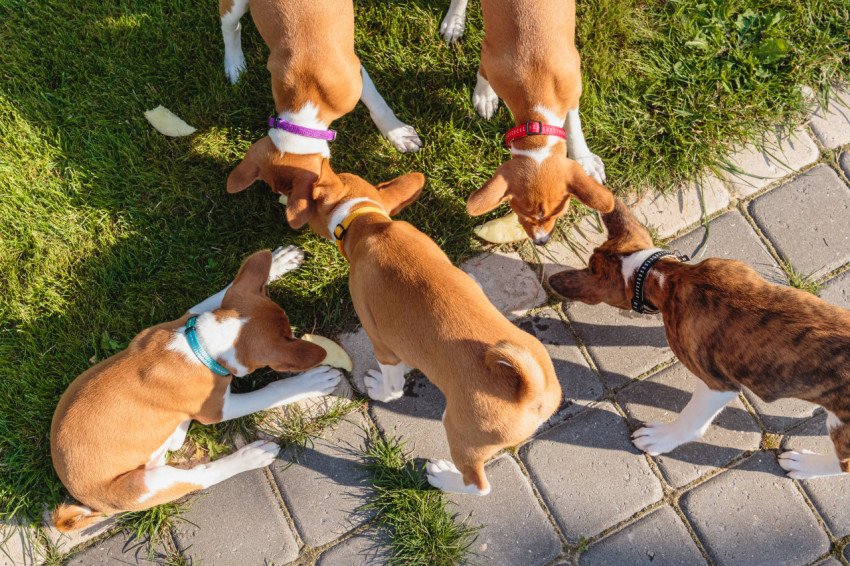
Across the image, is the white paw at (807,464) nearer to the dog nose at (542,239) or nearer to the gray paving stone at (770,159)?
the gray paving stone at (770,159)

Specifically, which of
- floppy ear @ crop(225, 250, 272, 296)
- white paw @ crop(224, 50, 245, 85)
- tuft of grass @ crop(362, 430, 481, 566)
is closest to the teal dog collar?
floppy ear @ crop(225, 250, 272, 296)

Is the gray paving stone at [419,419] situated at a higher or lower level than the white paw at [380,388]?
lower

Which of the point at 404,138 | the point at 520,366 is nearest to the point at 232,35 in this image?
the point at 404,138

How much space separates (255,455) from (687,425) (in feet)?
8.93

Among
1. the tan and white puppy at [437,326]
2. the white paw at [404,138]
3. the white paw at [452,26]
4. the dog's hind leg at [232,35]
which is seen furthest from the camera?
the white paw at [452,26]

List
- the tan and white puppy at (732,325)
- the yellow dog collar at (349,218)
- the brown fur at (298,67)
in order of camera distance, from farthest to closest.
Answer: the brown fur at (298,67) < the yellow dog collar at (349,218) < the tan and white puppy at (732,325)

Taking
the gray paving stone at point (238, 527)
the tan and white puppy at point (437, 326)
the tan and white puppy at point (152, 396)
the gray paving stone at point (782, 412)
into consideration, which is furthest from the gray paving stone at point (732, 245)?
the gray paving stone at point (238, 527)

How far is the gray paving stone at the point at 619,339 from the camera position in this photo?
14.1ft

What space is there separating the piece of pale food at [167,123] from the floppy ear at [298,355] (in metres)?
2.11

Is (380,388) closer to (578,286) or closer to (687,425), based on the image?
(578,286)

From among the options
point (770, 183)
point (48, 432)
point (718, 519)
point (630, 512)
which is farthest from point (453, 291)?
point (48, 432)

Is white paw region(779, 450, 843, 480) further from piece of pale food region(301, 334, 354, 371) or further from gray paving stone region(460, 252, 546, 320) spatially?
piece of pale food region(301, 334, 354, 371)

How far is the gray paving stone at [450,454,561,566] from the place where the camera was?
13.4ft

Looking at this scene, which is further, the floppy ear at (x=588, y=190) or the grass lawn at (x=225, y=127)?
the grass lawn at (x=225, y=127)
